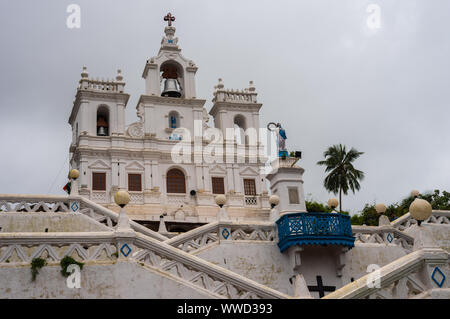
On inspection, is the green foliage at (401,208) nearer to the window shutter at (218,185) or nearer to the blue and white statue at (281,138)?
the window shutter at (218,185)

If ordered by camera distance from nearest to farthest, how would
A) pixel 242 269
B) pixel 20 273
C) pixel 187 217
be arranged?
pixel 20 273, pixel 242 269, pixel 187 217

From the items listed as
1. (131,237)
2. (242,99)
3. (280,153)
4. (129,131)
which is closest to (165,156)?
(129,131)

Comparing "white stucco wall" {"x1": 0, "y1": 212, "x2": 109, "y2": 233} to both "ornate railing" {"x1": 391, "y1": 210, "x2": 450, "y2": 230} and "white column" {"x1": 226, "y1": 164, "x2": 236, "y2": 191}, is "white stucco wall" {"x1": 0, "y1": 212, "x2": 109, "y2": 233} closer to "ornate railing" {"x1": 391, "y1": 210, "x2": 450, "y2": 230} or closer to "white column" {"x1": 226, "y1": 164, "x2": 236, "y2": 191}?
"ornate railing" {"x1": 391, "y1": 210, "x2": 450, "y2": 230}

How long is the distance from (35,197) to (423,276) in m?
12.5

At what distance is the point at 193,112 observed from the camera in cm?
4456

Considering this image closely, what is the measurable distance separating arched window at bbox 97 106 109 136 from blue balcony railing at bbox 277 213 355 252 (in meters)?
27.4

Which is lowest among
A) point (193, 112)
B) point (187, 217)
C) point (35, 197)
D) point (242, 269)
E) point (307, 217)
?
point (242, 269)

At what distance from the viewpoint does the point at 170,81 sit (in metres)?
46.2

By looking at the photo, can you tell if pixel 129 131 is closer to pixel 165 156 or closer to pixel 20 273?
pixel 165 156

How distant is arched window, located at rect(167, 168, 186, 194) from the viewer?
4181cm

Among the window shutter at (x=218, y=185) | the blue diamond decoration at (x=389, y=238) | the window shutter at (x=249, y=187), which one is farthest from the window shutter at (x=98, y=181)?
the blue diamond decoration at (x=389, y=238)

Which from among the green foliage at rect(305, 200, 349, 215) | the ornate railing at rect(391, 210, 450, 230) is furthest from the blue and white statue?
the green foliage at rect(305, 200, 349, 215)

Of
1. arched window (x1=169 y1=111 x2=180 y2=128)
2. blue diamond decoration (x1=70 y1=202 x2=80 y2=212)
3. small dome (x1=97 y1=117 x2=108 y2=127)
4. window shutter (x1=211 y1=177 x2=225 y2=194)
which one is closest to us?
blue diamond decoration (x1=70 y1=202 x2=80 y2=212)

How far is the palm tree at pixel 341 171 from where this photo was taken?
5281cm
